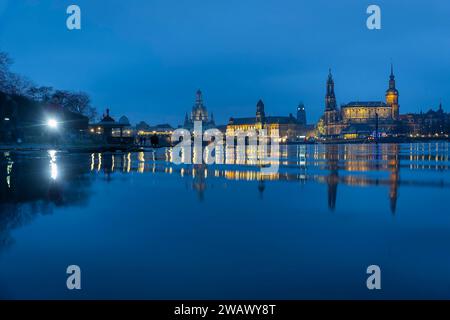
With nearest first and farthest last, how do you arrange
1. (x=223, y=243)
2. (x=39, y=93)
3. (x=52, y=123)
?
(x=223, y=243) → (x=52, y=123) → (x=39, y=93)

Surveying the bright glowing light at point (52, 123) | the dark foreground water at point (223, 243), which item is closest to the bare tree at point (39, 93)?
the bright glowing light at point (52, 123)

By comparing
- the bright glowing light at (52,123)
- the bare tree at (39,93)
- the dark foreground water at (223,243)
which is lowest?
the dark foreground water at (223,243)

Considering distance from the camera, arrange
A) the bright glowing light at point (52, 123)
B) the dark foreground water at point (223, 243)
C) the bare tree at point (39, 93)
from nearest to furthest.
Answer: the dark foreground water at point (223, 243) → the bright glowing light at point (52, 123) → the bare tree at point (39, 93)

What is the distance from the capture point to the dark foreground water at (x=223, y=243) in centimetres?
642

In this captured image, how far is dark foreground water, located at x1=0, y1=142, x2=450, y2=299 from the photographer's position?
642cm

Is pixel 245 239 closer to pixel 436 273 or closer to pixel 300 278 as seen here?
pixel 300 278

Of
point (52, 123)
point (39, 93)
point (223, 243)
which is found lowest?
point (223, 243)

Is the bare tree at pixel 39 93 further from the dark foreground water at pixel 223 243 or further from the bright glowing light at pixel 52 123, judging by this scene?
the dark foreground water at pixel 223 243

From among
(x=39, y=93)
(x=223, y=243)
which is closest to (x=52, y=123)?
(x=39, y=93)

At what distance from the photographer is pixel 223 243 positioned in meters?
8.84

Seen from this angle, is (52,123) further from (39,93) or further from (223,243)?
(223,243)

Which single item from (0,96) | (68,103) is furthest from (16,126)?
(68,103)

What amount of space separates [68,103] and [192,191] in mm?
107550
